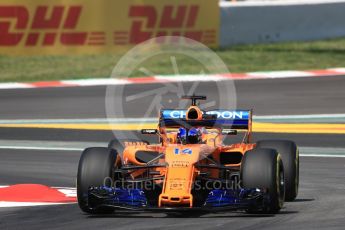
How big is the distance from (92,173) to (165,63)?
54.4 ft

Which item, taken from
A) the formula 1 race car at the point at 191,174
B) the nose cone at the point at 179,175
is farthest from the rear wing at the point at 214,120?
the nose cone at the point at 179,175

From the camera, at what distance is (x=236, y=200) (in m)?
11.7

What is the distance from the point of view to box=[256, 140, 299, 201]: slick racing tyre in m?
12.8

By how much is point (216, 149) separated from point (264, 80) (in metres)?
13.9

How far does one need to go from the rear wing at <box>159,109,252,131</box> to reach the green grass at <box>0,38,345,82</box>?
535 inches

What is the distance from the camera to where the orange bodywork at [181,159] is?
11.6m

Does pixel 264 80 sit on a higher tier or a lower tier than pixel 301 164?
higher

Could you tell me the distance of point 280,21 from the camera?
30906 millimetres

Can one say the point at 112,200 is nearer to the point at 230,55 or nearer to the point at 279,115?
the point at 279,115

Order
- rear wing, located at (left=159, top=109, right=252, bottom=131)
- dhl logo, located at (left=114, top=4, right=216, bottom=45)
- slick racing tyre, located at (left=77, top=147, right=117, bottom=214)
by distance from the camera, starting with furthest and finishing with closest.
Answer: dhl logo, located at (left=114, top=4, right=216, bottom=45), rear wing, located at (left=159, top=109, right=252, bottom=131), slick racing tyre, located at (left=77, top=147, right=117, bottom=214)

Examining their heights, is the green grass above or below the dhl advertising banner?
below

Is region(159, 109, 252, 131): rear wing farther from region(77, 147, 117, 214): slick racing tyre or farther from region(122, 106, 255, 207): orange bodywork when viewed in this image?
region(77, 147, 117, 214): slick racing tyre

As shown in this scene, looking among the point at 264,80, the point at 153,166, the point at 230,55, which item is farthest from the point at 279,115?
the point at 153,166

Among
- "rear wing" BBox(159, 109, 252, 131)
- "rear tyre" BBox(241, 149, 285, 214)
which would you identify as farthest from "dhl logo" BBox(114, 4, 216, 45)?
"rear tyre" BBox(241, 149, 285, 214)
